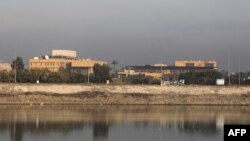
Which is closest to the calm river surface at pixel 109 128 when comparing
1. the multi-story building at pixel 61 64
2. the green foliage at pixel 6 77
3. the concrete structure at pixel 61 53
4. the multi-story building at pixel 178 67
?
the green foliage at pixel 6 77

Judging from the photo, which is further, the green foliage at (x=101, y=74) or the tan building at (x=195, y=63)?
the tan building at (x=195, y=63)

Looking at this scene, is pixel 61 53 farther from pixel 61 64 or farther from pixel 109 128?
pixel 109 128

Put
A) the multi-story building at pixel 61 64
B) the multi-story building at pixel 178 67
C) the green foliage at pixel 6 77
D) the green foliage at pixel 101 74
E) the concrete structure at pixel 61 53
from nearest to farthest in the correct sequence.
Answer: the green foliage at pixel 6 77, the green foliage at pixel 101 74, the multi-story building at pixel 61 64, the concrete structure at pixel 61 53, the multi-story building at pixel 178 67

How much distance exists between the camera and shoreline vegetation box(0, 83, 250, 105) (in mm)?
74312

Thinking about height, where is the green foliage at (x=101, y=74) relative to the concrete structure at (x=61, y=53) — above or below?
below

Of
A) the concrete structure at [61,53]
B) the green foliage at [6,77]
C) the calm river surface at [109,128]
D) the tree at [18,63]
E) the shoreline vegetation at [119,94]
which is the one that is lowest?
the calm river surface at [109,128]

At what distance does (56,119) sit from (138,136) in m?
13.9

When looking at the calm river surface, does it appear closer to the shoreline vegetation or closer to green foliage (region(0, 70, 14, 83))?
the shoreline vegetation

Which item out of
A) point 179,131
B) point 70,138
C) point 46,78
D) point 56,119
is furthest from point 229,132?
point 46,78

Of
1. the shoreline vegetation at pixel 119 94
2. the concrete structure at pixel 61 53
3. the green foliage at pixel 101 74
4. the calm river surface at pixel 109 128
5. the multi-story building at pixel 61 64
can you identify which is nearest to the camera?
the calm river surface at pixel 109 128

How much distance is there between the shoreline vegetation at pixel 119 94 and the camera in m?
74.3

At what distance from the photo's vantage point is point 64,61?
531ft

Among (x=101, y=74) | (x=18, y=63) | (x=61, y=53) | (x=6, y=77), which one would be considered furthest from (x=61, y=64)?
(x=6, y=77)

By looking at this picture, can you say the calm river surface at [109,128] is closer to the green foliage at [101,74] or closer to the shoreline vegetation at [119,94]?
the shoreline vegetation at [119,94]
